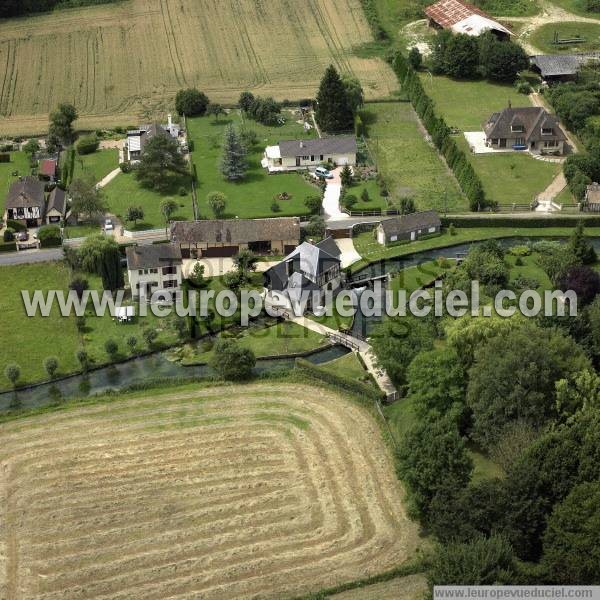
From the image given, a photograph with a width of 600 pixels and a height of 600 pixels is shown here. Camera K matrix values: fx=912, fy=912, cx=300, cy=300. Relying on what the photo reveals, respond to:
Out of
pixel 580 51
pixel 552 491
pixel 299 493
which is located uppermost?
pixel 580 51

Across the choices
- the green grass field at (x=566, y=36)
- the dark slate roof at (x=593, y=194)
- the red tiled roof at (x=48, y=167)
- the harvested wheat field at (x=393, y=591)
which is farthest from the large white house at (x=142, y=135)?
the harvested wheat field at (x=393, y=591)

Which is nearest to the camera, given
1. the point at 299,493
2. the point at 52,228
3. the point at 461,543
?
the point at 461,543

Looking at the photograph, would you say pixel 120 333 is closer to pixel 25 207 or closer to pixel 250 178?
pixel 25 207

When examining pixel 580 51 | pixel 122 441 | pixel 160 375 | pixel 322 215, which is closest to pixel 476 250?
A: pixel 322 215

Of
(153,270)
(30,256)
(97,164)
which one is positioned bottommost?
(30,256)

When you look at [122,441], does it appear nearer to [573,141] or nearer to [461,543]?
[461,543]

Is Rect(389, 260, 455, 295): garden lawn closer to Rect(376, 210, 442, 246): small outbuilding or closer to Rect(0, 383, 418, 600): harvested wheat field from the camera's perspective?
Rect(376, 210, 442, 246): small outbuilding

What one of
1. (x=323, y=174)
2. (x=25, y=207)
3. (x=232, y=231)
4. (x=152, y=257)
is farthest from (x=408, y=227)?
(x=25, y=207)

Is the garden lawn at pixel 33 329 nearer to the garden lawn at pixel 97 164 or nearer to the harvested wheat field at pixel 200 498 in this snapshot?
the harvested wheat field at pixel 200 498
